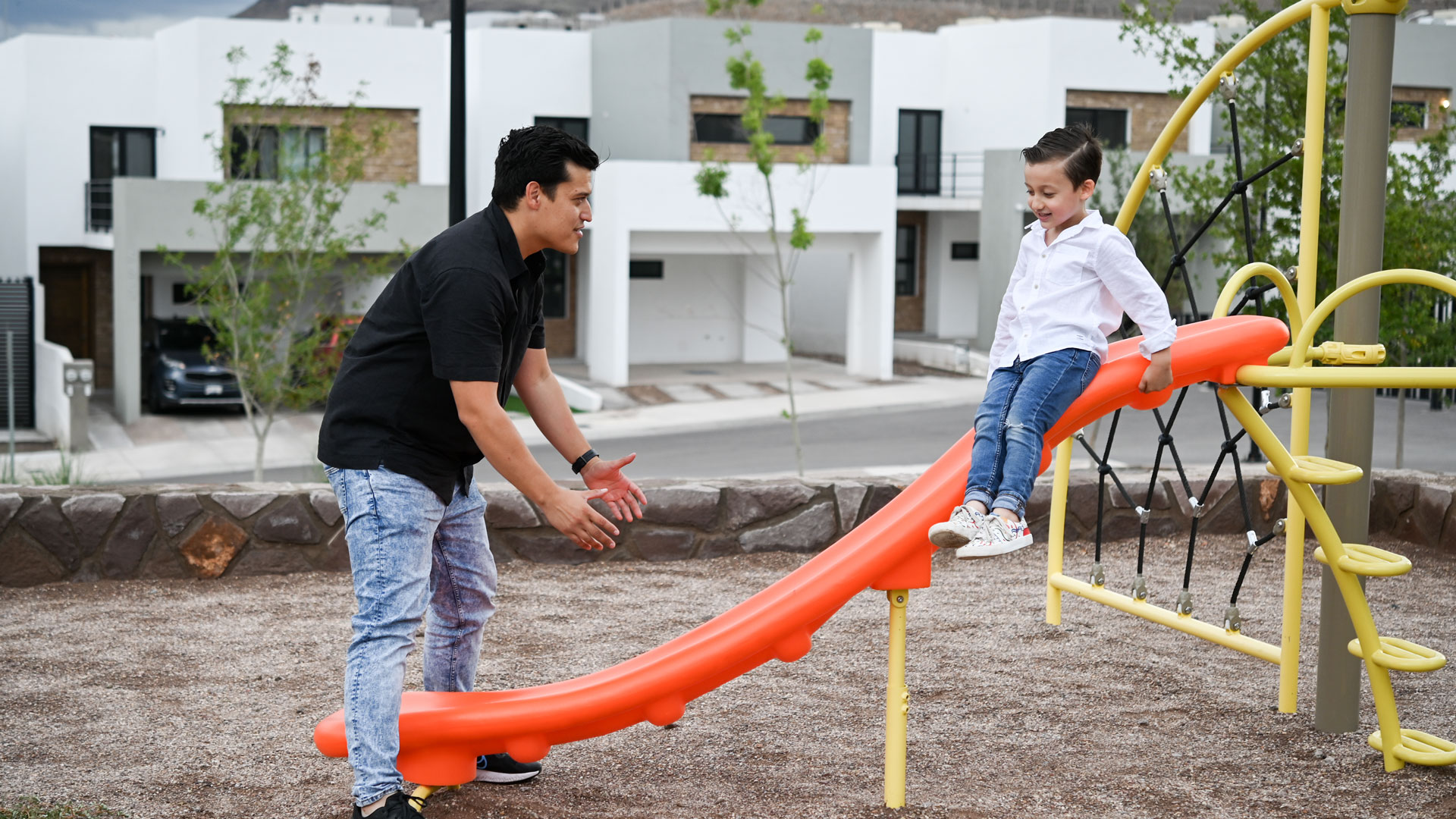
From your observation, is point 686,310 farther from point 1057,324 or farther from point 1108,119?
point 1057,324

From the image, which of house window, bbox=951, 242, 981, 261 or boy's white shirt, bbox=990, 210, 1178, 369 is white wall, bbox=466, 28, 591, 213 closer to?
house window, bbox=951, 242, 981, 261

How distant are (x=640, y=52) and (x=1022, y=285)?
26255mm

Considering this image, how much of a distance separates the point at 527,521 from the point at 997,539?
3.65m

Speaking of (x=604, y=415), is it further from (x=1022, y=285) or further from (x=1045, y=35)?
(x=1022, y=285)

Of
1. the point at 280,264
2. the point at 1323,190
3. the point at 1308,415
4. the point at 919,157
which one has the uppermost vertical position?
the point at 919,157

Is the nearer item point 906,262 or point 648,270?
point 648,270

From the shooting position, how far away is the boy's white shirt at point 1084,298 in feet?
13.0

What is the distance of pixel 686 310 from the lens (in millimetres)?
31078

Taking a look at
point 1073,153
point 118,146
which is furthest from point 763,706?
point 118,146

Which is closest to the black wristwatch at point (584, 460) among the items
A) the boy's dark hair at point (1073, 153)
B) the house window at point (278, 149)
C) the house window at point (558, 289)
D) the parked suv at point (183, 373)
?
the boy's dark hair at point (1073, 153)

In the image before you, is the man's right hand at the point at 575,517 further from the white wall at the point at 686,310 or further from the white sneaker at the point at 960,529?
Result: the white wall at the point at 686,310

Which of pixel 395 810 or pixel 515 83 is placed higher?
pixel 515 83

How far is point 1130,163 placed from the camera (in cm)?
2809

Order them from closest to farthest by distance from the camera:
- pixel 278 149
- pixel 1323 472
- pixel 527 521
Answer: pixel 1323 472
pixel 527 521
pixel 278 149
